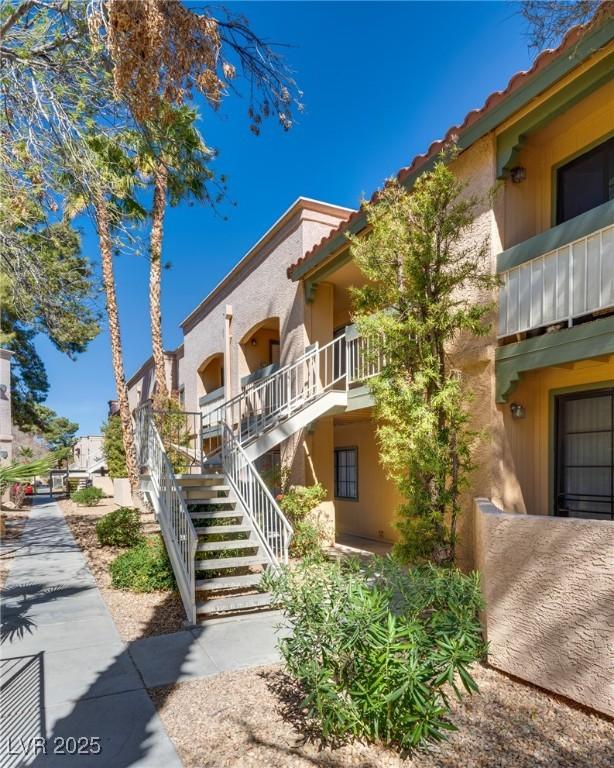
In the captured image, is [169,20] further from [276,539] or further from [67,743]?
[276,539]

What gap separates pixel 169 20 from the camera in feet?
14.2

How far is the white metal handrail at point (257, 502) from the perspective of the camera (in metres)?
7.23

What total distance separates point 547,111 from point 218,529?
695 cm

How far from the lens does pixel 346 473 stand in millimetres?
12812

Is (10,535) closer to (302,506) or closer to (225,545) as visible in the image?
(302,506)

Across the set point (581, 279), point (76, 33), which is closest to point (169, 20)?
point (76, 33)

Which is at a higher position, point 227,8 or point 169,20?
point 227,8

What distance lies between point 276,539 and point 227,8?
6751mm

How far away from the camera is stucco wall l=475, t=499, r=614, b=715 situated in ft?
11.9

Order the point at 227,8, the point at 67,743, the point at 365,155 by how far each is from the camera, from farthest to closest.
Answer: the point at 365,155, the point at 227,8, the point at 67,743

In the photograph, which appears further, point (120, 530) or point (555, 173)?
point (120, 530)

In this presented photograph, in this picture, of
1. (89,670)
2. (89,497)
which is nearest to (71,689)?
(89,670)

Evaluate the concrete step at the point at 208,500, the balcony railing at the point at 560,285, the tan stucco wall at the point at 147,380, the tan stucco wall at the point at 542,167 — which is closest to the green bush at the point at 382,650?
the balcony railing at the point at 560,285

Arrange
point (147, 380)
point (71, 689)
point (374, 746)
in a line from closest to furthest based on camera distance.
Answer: point (374, 746) → point (71, 689) → point (147, 380)
